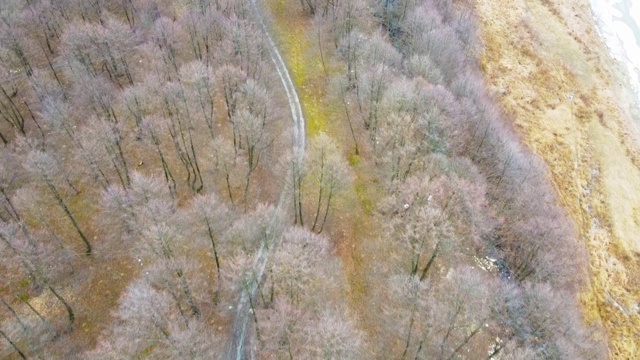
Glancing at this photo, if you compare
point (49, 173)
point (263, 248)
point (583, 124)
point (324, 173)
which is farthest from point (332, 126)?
point (583, 124)

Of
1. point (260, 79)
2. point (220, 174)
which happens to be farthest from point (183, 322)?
point (260, 79)

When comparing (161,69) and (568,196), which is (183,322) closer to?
(161,69)

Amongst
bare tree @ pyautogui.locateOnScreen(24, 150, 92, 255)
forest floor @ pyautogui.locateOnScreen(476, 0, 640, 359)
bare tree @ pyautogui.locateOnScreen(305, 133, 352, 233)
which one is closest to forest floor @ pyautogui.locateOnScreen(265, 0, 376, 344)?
bare tree @ pyautogui.locateOnScreen(305, 133, 352, 233)

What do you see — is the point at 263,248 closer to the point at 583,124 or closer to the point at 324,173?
the point at 324,173

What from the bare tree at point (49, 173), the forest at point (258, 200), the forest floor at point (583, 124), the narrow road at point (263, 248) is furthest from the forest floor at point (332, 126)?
the forest floor at point (583, 124)

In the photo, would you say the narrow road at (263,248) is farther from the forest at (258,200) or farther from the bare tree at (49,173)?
the bare tree at (49,173)

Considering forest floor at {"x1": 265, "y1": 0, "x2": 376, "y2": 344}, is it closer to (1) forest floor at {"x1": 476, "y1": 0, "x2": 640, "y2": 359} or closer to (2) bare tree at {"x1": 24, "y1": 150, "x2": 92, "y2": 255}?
(2) bare tree at {"x1": 24, "y1": 150, "x2": 92, "y2": 255}
